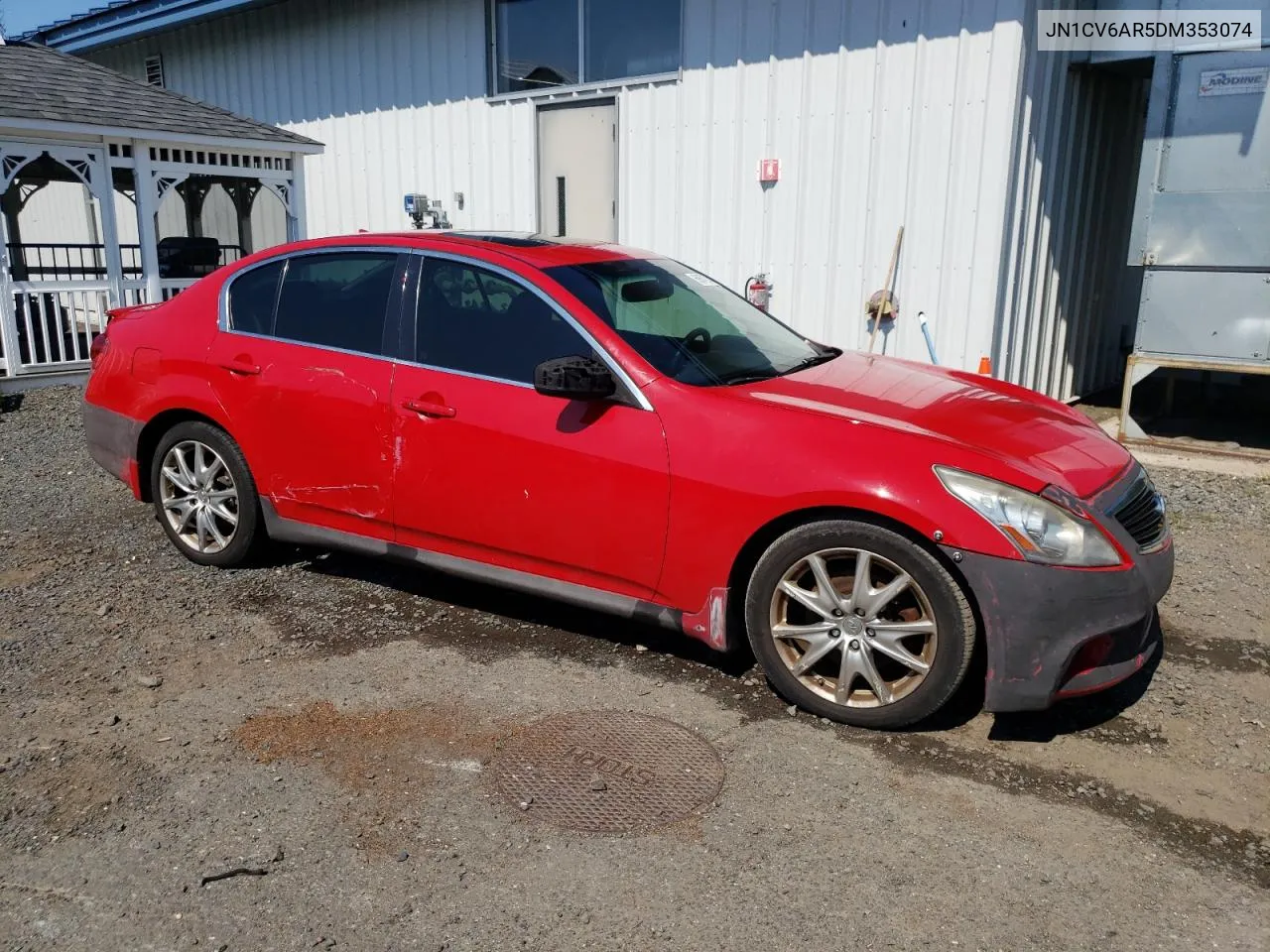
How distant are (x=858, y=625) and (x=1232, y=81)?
20.2 ft

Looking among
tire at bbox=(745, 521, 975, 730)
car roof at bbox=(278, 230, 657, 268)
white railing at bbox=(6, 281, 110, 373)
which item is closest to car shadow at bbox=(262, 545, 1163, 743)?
tire at bbox=(745, 521, 975, 730)

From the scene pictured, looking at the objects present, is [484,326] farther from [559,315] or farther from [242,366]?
[242,366]

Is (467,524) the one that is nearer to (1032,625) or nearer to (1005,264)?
(1032,625)

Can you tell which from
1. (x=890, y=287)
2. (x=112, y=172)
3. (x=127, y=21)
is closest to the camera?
(x=890, y=287)

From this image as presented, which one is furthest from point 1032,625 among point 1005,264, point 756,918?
point 1005,264

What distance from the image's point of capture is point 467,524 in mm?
4168

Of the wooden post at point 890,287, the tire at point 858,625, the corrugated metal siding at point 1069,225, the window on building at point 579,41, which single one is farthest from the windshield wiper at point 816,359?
the window on building at point 579,41

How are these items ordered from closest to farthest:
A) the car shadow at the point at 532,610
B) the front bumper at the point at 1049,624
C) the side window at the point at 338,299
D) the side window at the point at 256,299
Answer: the front bumper at the point at 1049,624 → the car shadow at the point at 532,610 → the side window at the point at 338,299 → the side window at the point at 256,299

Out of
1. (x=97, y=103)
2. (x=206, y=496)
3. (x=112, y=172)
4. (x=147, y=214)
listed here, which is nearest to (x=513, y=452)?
(x=206, y=496)

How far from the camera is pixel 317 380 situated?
446 centimetres

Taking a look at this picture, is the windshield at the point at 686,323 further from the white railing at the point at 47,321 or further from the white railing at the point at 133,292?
the white railing at the point at 133,292

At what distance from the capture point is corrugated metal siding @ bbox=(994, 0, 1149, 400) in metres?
8.26

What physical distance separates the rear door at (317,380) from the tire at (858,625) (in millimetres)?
1778

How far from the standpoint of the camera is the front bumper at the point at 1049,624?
318cm
